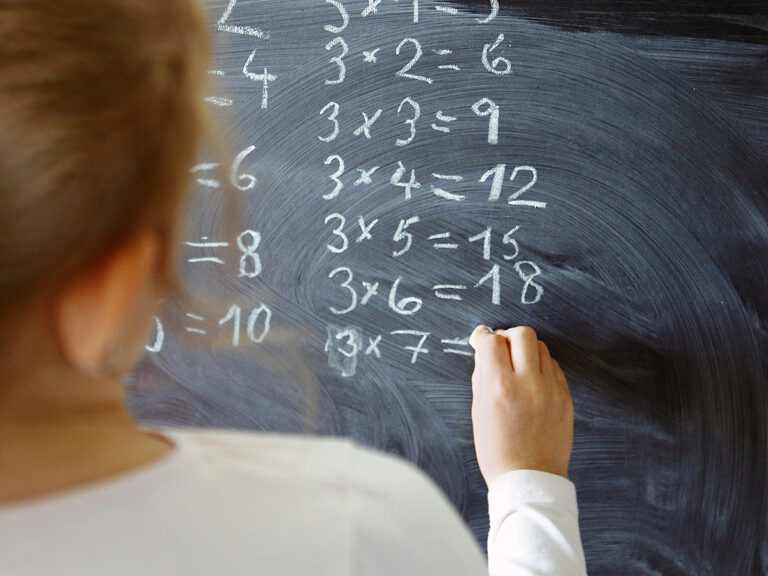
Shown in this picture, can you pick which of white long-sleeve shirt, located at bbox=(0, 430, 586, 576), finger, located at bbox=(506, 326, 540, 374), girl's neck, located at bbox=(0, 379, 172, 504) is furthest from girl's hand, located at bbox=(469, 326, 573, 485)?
girl's neck, located at bbox=(0, 379, 172, 504)

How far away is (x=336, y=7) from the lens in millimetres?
779

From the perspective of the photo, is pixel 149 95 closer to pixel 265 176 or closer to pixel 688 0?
pixel 265 176

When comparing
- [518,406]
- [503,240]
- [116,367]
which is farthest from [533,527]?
[116,367]

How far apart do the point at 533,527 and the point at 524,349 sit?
0.21 metres

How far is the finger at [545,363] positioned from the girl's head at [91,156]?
21.1 inches

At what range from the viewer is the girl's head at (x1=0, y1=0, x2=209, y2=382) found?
0.87 ft

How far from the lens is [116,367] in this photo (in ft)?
1.12

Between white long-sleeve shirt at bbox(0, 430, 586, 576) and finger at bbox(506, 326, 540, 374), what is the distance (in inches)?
14.4

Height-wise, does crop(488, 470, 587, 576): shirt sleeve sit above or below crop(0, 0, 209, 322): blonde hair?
below

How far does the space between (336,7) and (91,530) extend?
669 millimetres

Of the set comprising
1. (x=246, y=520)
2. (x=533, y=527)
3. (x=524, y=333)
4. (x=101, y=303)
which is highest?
(x=101, y=303)

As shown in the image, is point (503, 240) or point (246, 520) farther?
point (503, 240)

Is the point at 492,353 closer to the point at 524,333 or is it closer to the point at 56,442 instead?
the point at 524,333

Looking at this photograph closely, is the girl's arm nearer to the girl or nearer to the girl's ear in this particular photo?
the girl
